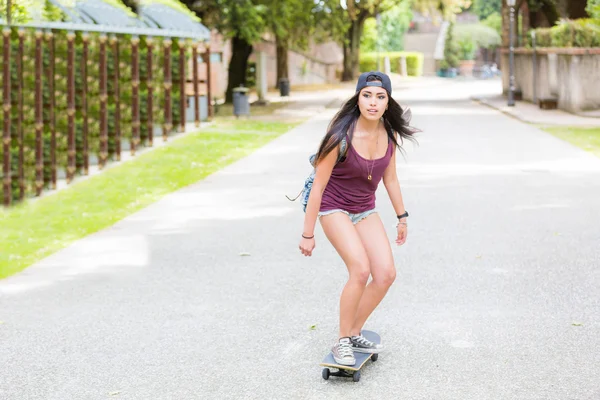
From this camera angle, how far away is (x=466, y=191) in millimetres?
14508

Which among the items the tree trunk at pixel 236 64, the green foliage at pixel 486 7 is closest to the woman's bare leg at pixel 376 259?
the tree trunk at pixel 236 64

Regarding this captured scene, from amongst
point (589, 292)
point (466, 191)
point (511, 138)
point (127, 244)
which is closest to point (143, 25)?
point (511, 138)

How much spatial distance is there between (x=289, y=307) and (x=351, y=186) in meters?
1.96

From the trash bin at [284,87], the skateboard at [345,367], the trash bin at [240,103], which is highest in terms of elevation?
the trash bin at [284,87]

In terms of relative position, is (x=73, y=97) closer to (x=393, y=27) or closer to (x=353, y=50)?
(x=353, y=50)

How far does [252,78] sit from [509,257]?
42.9 metres

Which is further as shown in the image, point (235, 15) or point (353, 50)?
point (353, 50)

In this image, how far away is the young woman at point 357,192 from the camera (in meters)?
5.86

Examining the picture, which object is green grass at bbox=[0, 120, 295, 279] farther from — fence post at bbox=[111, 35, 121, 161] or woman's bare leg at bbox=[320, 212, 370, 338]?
woman's bare leg at bbox=[320, 212, 370, 338]

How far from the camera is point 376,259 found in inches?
235

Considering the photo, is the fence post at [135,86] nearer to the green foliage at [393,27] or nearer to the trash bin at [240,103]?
the trash bin at [240,103]

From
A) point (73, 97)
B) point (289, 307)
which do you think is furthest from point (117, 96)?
point (289, 307)

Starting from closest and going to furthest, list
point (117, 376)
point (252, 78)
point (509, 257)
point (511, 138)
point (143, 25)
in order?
point (117, 376)
point (509, 257)
point (511, 138)
point (143, 25)
point (252, 78)

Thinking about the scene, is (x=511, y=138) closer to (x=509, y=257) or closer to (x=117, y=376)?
(x=509, y=257)
